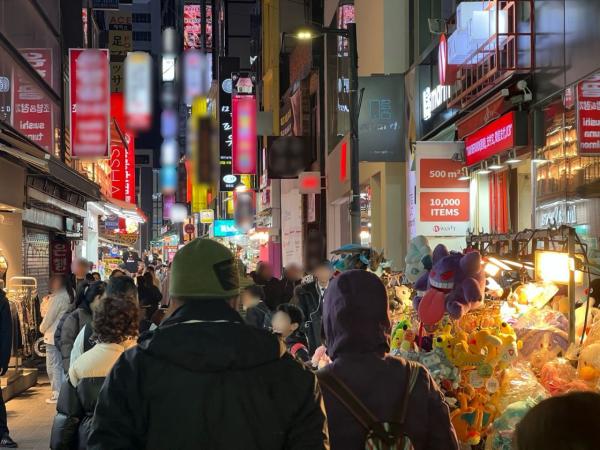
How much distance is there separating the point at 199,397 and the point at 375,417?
106cm

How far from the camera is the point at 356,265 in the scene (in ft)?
33.8

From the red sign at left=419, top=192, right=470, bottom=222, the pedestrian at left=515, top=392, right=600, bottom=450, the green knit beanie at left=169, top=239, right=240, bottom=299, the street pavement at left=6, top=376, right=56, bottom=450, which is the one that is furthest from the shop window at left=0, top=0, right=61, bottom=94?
the pedestrian at left=515, top=392, right=600, bottom=450

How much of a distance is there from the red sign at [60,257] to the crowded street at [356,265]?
44 millimetres

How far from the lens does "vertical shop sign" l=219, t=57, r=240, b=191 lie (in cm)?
4534

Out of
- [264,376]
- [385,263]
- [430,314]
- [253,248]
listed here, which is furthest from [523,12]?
[253,248]

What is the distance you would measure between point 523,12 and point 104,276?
31425 mm

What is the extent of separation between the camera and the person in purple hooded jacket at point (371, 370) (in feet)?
13.1

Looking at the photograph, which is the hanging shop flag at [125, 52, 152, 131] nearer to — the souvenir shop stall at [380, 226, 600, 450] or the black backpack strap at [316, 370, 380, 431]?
the souvenir shop stall at [380, 226, 600, 450]

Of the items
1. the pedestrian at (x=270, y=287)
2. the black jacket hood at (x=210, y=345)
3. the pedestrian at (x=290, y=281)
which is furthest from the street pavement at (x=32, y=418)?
the black jacket hood at (x=210, y=345)

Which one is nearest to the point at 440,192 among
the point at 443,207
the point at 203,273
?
the point at 443,207

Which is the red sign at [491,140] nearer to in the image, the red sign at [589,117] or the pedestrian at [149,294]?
the red sign at [589,117]

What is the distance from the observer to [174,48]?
129 metres

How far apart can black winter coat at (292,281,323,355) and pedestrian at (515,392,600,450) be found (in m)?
7.64

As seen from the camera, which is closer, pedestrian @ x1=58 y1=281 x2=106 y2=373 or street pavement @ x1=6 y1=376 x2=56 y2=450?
pedestrian @ x1=58 y1=281 x2=106 y2=373
